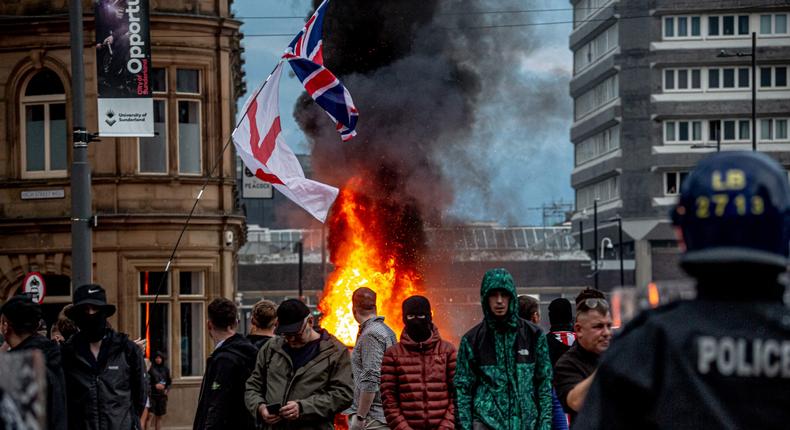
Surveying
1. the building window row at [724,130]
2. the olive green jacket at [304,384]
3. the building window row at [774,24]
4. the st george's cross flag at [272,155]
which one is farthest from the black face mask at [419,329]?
the building window row at [774,24]

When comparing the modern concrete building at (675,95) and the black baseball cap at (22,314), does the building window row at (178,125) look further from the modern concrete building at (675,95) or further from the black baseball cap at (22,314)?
the modern concrete building at (675,95)

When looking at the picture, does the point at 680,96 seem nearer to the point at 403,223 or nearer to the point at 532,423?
the point at 403,223

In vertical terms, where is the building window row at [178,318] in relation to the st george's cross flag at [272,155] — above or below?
below

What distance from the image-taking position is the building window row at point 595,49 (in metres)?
90.5

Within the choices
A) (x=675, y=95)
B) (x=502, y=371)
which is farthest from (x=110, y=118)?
(x=675, y=95)

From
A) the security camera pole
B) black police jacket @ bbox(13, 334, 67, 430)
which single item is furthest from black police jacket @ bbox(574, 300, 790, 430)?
the security camera pole

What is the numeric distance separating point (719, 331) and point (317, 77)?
15318 mm

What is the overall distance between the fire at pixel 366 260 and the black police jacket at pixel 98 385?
1760 centimetres

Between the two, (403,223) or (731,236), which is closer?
(731,236)

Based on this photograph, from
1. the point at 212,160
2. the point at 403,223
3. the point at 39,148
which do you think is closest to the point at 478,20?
the point at 403,223

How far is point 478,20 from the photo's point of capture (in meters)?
36.8

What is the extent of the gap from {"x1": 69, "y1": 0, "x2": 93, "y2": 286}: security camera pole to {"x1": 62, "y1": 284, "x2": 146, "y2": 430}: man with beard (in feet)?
26.3

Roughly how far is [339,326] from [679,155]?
210 feet

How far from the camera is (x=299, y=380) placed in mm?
9883
